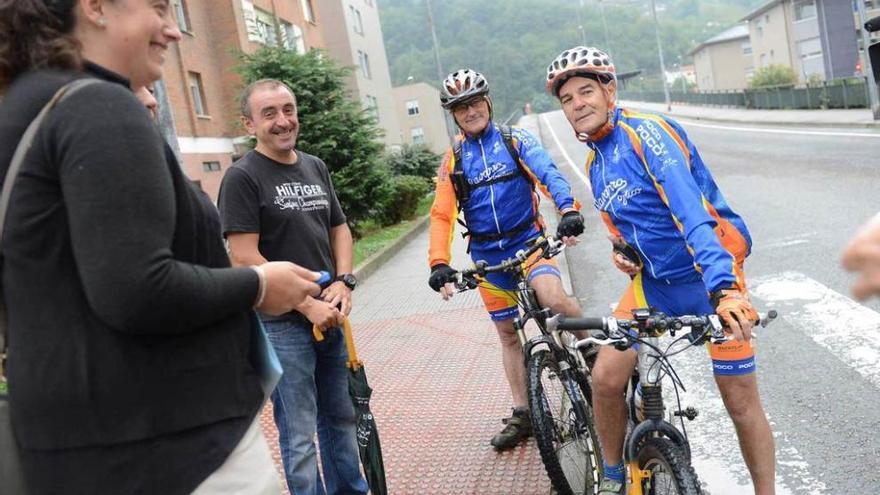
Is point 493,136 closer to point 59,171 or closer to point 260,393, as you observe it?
point 260,393

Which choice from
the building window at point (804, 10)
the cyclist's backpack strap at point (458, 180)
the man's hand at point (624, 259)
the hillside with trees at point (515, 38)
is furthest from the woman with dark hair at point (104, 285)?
the hillside with trees at point (515, 38)

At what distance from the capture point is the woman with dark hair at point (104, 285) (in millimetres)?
1543

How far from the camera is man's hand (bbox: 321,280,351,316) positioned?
3543mm

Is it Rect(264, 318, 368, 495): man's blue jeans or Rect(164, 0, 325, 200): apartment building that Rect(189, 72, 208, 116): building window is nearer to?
Rect(164, 0, 325, 200): apartment building

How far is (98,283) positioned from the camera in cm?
154

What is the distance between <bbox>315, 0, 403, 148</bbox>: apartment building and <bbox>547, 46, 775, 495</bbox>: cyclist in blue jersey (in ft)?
128

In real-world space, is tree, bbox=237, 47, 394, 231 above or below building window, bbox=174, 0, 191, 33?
below

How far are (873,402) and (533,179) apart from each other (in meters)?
2.41

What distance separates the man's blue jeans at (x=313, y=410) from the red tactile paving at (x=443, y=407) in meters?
0.75

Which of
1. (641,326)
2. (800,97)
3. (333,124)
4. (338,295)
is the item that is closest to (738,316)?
(641,326)

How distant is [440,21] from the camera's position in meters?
98.8

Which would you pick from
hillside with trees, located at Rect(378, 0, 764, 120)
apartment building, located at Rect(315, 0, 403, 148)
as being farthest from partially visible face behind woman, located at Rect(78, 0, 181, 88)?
hillside with trees, located at Rect(378, 0, 764, 120)

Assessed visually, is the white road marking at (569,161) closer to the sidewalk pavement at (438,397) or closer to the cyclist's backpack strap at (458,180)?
the sidewalk pavement at (438,397)

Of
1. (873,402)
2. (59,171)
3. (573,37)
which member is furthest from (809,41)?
(59,171)
